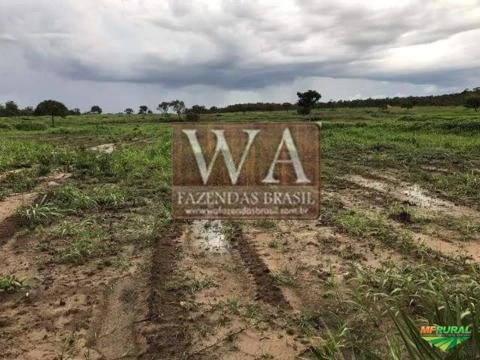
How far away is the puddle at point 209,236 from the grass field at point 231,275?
1.2 inches

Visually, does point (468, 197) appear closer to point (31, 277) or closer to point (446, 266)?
point (446, 266)

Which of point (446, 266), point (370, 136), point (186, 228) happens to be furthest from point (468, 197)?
point (370, 136)

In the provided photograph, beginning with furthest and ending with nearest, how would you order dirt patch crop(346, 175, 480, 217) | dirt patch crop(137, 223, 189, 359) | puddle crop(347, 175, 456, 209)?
puddle crop(347, 175, 456, 209) → dirt patch crop(346, 175, 480, 217) → dirt patch crop(137, 223, 189, 359)

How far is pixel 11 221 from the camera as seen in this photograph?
18.3 ft

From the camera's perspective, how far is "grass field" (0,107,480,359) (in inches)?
120

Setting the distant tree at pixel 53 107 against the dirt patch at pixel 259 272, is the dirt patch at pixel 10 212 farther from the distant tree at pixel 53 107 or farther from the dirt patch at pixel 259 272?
the distant tree at pixel 53 107

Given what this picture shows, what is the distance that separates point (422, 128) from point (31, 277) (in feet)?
58.3

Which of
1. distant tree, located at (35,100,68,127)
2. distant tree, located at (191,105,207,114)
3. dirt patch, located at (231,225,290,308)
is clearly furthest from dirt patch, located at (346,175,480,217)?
distant tree, located at (191,105,207,114)

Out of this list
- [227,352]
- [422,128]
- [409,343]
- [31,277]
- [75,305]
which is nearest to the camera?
[409,343]

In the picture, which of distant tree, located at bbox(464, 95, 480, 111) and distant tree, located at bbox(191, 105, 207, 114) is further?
distant tree, located at bbox(191, 105, 207, 114)

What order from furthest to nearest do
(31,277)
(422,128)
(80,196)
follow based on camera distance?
(422,128) → (80,196) → (31,277)

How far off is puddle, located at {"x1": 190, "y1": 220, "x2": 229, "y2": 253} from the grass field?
0.03m

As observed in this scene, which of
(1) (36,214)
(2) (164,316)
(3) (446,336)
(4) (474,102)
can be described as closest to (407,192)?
(2) (164,316)

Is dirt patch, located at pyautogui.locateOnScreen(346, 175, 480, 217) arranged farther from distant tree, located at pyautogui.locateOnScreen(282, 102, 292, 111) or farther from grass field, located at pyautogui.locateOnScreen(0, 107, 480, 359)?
distant tree, located at pyautogui.locateOnScreen(282, 102, 292, 111)
